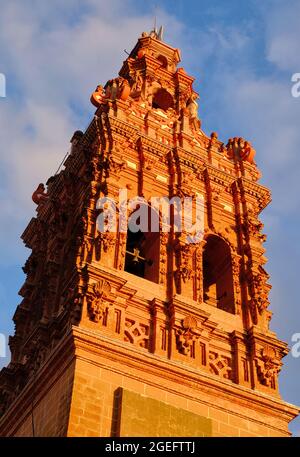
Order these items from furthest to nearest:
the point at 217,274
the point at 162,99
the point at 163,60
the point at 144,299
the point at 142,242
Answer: the point at 163,60 → the point at 162,99 → the point at 217,274 → the point at 142,242 → the point at 144,299

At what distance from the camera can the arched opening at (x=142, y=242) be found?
19.9m

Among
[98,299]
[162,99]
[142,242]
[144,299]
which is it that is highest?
[162,99]

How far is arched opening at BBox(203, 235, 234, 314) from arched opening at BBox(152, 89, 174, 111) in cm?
740

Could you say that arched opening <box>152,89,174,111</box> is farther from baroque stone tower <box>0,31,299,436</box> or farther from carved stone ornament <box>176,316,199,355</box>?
carved stone ornament <box>176,316,199,355</box>

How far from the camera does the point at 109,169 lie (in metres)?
20.5

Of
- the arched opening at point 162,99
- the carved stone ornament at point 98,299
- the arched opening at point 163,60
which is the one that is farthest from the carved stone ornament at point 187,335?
the arched opening at point 163,60

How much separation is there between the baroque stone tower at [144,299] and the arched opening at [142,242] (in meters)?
0.07

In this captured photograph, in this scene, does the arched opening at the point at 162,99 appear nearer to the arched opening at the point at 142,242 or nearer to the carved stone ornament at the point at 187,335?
the arched opening at the point at 142,242

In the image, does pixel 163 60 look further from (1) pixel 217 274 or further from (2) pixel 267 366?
(2) pixel 267 366

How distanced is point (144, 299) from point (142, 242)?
3.11m

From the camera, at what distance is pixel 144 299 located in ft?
58.5

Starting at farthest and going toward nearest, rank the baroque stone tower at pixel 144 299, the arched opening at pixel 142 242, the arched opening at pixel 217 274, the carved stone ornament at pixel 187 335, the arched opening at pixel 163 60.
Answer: the arched opening at pixel 163 60
the arched opening at pixel 217 274
the arched opening at pixel 142 242
the carved stone ornament at pixel 187 335
the baroque stone tower at pixel 144 299

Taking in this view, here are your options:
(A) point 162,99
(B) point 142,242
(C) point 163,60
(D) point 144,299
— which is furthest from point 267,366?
(C) point 163,60

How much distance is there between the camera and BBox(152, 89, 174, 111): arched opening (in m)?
27.4
